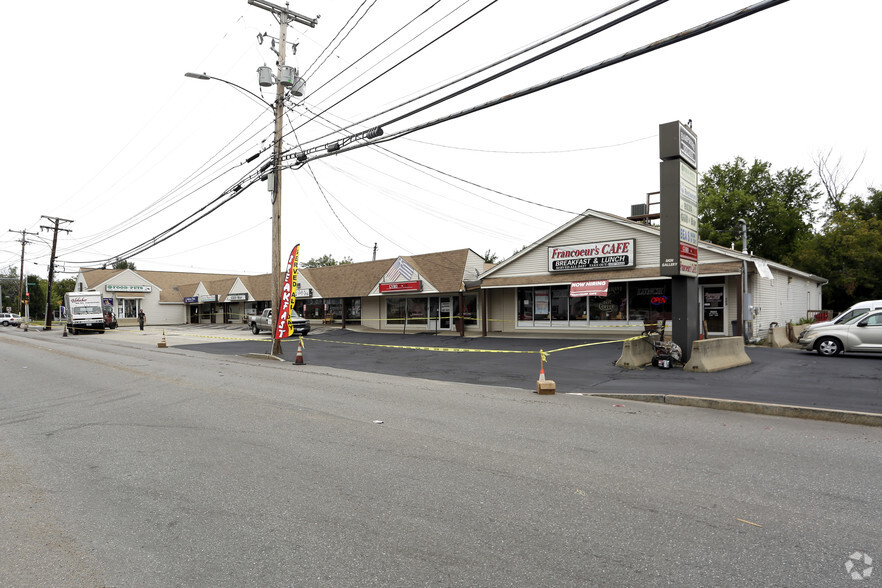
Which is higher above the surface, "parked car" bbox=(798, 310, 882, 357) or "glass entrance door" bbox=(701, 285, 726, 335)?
"glass entrance door" bbox=(701, 285, 726, 335)

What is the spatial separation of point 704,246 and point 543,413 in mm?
13416

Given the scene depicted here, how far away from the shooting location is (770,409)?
27.0 ft

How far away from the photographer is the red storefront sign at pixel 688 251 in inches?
498

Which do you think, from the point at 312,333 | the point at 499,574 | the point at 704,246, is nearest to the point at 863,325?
the point at 704,246

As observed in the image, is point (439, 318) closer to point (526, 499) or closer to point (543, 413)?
point (543, 413)

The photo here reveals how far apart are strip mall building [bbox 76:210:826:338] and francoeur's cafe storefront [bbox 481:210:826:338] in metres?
0.04

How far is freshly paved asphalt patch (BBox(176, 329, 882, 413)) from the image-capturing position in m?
9.56

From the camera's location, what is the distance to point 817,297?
1101 inches

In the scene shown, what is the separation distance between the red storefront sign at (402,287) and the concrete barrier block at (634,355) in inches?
600

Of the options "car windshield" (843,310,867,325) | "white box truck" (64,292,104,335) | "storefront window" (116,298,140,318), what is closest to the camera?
"car windshield" (843,310,867,325)

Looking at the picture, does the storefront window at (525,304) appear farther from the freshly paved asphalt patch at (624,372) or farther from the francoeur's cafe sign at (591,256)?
the freshly paved asphalt patch at (624,372)

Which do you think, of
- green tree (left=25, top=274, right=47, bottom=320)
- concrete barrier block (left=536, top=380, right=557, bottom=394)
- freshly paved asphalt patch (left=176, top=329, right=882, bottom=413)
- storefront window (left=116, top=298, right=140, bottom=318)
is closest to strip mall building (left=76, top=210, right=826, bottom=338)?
freshly paved asphalt patch (left=176, top=329, right=882, bottom=413)

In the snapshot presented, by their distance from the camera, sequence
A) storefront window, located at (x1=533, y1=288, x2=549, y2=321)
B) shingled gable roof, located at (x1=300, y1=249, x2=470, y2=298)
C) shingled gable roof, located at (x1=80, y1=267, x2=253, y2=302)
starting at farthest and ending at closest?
shingled gable roof, located at (x1=80, y1=267, x2=253, y2=302), shingled gable roof, located at (x1=300, y1=249, x2=470, y2=298), storefront window, located at (x1=533, y1=288, x2=549, y2=321)

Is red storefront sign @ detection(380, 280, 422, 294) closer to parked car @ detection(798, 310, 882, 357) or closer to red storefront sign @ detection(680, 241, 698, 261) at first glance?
red storefront sign @ detection(680, 241, 698, 261)
